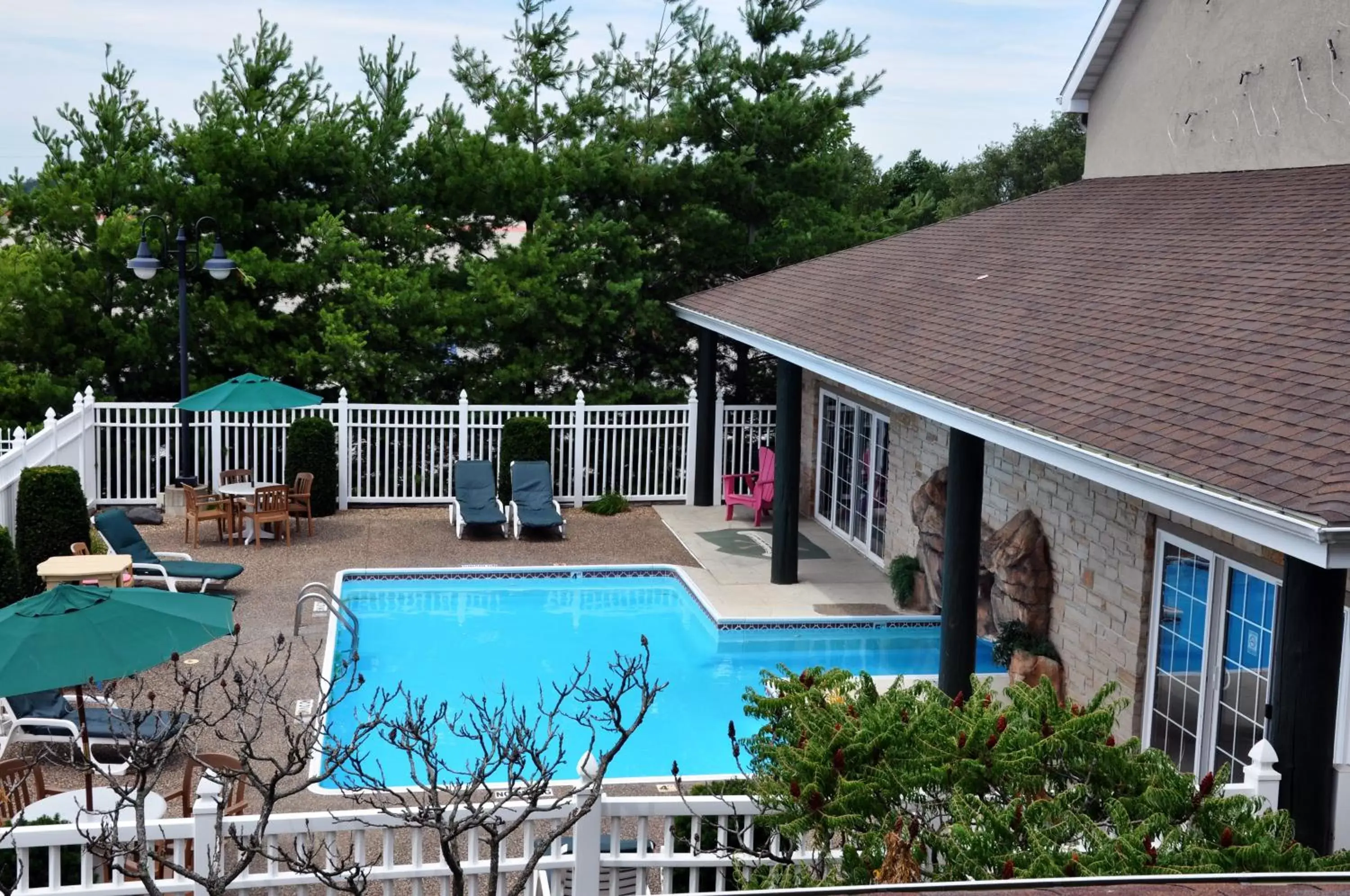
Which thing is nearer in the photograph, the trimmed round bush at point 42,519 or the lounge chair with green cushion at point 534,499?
the trimmed round bush at point 42,519

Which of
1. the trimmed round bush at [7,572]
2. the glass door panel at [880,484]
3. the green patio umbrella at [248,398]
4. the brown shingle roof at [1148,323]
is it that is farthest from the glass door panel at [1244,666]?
the green patio umbrella at [248,398]

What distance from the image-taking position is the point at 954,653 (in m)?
10.6

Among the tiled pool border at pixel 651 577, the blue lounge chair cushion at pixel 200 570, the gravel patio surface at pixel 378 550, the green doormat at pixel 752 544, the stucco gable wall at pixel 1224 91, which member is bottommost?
the tiled pool border at pixel 651 577

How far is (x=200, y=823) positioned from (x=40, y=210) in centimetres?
1629

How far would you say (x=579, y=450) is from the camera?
20.0 meters

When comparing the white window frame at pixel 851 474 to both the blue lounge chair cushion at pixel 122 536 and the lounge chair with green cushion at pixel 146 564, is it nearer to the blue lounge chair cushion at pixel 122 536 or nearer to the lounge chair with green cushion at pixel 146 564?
the lounge chair with green cushion at pixel 146 564

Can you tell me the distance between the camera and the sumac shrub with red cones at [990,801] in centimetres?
552

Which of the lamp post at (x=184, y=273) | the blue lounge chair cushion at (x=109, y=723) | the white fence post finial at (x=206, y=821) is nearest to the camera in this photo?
the white fence post finial at (x=206, y=821)

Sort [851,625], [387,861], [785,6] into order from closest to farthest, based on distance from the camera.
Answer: [387,861] → [851,625] → [785,6]

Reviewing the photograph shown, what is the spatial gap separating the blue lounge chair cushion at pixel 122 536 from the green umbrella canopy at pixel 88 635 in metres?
6.46

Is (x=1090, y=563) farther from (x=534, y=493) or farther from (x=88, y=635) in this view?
(x=534, y=493)

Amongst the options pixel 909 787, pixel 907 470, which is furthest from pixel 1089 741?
pixel 907 470

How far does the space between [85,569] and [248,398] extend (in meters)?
4.76

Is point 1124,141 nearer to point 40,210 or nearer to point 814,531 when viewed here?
point 814,531
